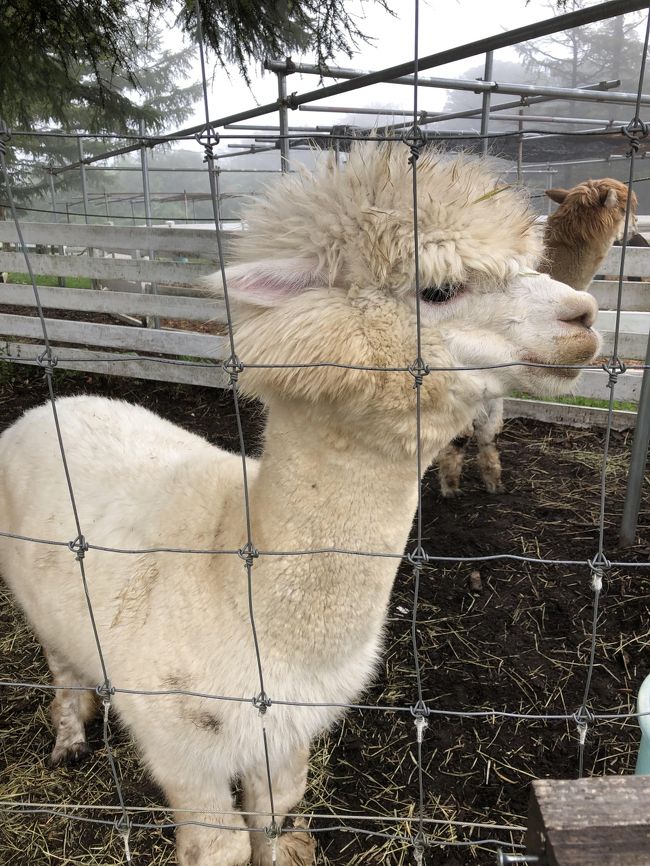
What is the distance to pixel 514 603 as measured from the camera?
3119 mm

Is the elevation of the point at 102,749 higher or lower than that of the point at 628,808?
lower

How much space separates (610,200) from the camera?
13.7ft

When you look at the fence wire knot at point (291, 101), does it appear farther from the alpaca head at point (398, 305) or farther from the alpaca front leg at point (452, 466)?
the alpaca head at point (398, 305)

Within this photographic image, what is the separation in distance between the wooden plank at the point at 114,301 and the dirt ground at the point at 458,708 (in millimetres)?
2911

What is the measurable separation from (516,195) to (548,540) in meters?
2.32

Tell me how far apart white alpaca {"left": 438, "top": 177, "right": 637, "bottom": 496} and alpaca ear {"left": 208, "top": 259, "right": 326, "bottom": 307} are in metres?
2.69

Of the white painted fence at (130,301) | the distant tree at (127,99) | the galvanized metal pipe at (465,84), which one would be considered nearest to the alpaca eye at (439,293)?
the distant tree at (127,99)

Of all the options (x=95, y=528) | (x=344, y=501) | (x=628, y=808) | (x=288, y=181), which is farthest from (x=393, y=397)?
(x=95, y=528)

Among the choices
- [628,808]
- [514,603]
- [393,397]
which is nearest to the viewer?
[628,808]

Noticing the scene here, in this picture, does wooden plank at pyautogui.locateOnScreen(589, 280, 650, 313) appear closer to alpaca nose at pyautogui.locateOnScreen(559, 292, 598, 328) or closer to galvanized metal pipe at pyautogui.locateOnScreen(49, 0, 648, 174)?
galvanized metal pipe at pyautogui.locateOnScreen(49, 0, 648, 174)

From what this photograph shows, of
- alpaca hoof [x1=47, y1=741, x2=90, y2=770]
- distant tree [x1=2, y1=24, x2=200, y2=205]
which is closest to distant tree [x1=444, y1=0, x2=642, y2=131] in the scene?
distant tree [x1=2, y1=24, x2=200, y2=205]

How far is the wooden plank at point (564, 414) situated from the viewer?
15.2ft

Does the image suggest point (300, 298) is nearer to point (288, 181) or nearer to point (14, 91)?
point (288, 181)

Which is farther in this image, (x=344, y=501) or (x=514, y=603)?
(x=514, y=603)
